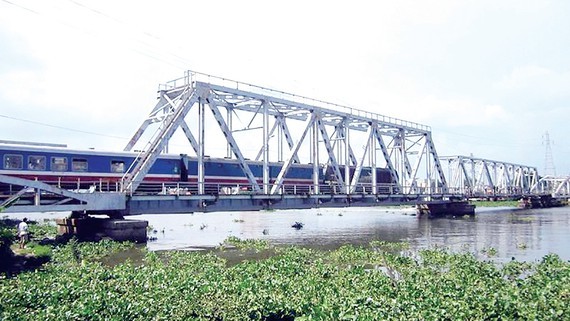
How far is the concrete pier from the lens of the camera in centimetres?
2956

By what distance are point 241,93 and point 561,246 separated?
26.9 meters

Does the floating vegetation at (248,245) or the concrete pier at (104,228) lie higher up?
the concrete pier at (104,228)

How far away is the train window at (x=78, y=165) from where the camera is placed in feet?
101

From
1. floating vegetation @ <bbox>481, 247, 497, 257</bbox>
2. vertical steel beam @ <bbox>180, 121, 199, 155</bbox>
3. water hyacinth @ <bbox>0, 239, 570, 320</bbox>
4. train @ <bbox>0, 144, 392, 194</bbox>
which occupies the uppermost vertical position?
vertical steel beam @ <bbox>180, 121, 199, 155</bbox>

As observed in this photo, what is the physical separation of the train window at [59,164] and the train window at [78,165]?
522 millimetres

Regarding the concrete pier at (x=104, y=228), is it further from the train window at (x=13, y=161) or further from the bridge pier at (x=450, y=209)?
the bridge pier at (x=450, y=209)

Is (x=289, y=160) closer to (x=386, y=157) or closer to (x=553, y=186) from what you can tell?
(x=386, y=157)

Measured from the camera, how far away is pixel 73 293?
13961 millimetres

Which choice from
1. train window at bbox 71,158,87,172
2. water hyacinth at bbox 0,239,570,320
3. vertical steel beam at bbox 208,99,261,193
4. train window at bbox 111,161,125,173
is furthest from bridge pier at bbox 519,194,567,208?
train window at bbox 71,158,87,172

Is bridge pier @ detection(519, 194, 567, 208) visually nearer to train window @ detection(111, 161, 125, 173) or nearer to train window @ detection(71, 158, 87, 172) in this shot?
train window @ detection(111, 161, 125, 173)

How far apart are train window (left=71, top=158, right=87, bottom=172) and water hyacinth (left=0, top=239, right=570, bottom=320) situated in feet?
41.1

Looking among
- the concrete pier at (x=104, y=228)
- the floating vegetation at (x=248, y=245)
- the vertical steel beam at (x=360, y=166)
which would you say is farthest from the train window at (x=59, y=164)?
the vertical steel beam at (x=360, y=166)

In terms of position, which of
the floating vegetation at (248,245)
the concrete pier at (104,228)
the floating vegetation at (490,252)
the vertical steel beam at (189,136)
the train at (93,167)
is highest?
the vertical steel beam at (189,136)

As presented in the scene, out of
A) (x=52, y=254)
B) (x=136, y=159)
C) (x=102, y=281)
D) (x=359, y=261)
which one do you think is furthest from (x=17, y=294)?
(x=136, y=159)
